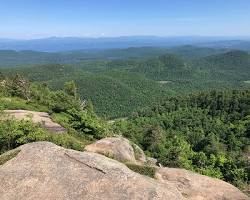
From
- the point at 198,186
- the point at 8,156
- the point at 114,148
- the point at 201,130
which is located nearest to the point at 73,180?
the point at 8,156

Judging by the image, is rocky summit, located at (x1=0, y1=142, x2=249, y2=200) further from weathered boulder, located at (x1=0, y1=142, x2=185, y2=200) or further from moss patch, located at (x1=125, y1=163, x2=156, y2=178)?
moss patch, located at (x1=125, y1=163, x2=156, y2=178)

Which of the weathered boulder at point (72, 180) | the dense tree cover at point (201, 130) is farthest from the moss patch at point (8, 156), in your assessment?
the dense tree cover at point (201, 130)

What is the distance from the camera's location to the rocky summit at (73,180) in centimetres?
1738

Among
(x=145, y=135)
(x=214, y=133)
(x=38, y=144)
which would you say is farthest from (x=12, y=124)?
(x=214, y=133)

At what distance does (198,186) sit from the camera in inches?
912

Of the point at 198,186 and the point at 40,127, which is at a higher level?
the point at 40,127

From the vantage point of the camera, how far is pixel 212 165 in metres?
69.2

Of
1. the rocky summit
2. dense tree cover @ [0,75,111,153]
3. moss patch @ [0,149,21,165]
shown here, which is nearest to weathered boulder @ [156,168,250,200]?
the rocky summit

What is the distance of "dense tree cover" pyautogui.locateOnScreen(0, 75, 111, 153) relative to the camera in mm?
27688

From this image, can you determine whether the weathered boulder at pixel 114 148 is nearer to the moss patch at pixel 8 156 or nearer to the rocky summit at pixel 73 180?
the rocky summit at pixel 73 180

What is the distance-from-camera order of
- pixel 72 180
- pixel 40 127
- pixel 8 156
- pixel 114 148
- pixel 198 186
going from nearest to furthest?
1. pixel 72 180
2. pixel 8 156
3. pixel 198 186
4. pixel 114 148
5. pixel 40 127

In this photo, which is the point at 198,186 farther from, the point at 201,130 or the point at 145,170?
the point at 201,130

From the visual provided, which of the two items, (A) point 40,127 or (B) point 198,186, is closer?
(B) point 198,186

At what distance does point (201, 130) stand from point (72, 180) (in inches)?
3999
